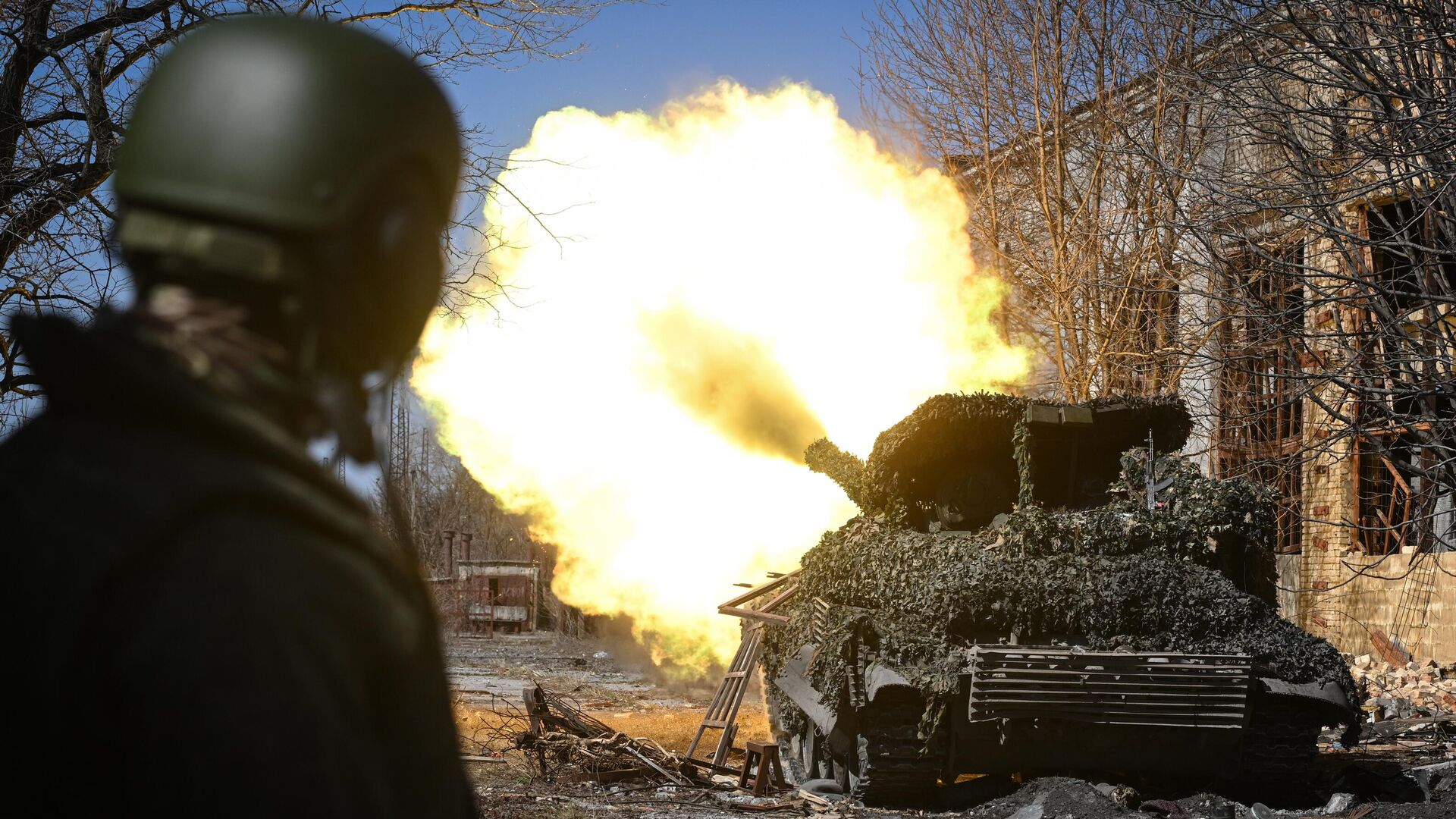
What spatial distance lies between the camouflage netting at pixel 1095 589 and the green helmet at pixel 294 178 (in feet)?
30.5

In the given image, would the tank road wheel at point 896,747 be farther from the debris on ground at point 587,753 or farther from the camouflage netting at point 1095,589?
the debris on ground at point 587,753

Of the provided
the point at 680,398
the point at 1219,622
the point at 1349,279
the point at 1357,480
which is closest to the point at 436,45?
the point at 1349,279

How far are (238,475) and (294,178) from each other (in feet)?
1.11

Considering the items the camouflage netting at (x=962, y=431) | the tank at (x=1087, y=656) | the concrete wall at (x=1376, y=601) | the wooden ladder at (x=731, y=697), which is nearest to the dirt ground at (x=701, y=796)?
the tank at (x=1087, y=656)

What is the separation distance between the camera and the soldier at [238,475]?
1.12m

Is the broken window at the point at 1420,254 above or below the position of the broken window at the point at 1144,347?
below

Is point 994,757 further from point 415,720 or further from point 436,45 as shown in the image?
point 415,720

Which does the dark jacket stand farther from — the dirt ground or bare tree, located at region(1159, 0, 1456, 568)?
bare tree, located at region(1159, 0, 1456, 568)

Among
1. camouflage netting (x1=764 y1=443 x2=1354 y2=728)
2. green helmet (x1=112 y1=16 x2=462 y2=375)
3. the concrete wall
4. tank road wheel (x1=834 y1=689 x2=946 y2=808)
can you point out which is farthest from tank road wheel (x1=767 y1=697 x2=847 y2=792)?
green helmet (x1=112 y1=16 x2=462 y2=375)

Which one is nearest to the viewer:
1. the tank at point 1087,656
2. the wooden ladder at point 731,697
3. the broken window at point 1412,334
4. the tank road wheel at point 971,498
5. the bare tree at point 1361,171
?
the bare tree at point 1361,171

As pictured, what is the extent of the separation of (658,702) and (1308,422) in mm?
11155

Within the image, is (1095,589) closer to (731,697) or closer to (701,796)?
(701,796)

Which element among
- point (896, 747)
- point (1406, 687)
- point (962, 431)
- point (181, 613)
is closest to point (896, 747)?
point (896, 747)

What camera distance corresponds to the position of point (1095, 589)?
10562mm
